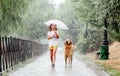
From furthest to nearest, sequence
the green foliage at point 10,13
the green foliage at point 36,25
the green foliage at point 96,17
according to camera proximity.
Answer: the green foliage at point 36,25 → the green foliage at point 10,13 → the green foliage at point 96,17

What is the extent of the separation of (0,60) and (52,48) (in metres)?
4.60

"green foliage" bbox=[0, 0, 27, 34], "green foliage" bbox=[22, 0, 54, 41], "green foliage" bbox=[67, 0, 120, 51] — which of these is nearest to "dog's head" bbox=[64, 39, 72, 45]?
"green foliage" bbox=[67, 0, 120, 51]

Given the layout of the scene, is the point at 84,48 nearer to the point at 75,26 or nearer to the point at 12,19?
the point at 75,26

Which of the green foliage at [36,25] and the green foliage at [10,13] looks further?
the green foliage at [36,25]

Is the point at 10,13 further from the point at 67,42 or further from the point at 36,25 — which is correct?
the point at 36,25

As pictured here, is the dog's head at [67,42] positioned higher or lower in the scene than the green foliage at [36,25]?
lower

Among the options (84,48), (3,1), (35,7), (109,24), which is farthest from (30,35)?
(3,1)

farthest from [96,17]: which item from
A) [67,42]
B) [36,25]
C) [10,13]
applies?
[36,25]

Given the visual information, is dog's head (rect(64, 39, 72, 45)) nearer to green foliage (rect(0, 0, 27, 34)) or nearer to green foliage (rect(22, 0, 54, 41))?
green foliage (rect(0, 0, 27, 34))

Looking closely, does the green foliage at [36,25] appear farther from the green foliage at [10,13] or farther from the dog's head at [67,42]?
the dog's head at [67,42]

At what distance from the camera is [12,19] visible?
23781mm

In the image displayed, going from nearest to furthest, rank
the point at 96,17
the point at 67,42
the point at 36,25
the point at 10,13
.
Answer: the point at 67,42, the point at 10,13, the point at 96,17, the point at 36,25

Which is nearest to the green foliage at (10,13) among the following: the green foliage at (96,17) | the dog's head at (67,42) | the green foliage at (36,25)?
the dog's head at (67,42)

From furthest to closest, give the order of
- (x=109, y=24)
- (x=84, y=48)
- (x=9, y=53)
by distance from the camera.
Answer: (x=84, y=48), (x=109, y=24), (x=9, y=53)
